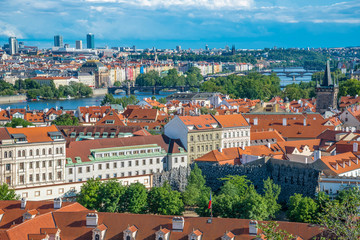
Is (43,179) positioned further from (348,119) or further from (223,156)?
(348,119)

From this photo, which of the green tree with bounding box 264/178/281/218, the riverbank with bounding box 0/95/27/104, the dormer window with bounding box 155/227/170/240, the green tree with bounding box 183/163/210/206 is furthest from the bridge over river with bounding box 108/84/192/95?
the dormer window with bounding box 155/227/170/240

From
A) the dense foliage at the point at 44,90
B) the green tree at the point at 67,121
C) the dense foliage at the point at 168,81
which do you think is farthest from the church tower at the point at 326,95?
the dense foliage at the point at 168,81

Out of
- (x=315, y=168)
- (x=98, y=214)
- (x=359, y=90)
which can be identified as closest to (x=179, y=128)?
(x=315, y=168)

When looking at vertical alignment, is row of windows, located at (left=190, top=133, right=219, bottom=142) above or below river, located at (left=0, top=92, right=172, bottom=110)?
above

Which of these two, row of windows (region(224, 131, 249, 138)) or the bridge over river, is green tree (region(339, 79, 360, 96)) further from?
the bridge over river

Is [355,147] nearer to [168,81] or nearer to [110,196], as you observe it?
[110,196]

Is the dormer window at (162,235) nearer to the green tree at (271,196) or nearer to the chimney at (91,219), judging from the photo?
the chimney at (91,219)
